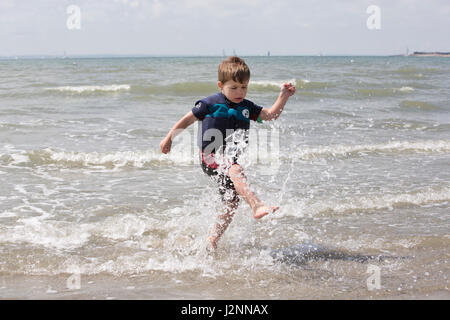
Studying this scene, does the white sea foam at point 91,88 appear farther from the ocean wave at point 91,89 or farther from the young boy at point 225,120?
the young boy at point 225,120

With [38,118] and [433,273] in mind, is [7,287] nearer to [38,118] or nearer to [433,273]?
[433,273]

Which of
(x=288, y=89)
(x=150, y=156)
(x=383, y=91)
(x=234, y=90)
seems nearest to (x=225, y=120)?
(x=234, y=90)

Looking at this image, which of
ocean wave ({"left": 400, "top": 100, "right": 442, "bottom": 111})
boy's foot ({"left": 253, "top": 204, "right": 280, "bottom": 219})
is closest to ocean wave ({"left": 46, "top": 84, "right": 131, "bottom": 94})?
ocean wave ({"left": 400, "top": 100, "right": 442, "bottom": 111})

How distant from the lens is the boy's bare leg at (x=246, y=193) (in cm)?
360

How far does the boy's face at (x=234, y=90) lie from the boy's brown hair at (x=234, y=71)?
0.12 feet

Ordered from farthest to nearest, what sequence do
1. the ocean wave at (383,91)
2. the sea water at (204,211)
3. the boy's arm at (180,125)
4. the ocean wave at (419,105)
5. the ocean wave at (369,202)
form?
the ocean wave at (383,91) < the ocean wave at (419,105) < the ocean wave at (369,202) < the boy's arm at (180,125) < the sea water at (204,211)

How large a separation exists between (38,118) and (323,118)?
23.2 ft

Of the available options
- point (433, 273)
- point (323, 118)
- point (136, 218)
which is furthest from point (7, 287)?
point (323, 118)

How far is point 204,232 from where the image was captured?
466cm

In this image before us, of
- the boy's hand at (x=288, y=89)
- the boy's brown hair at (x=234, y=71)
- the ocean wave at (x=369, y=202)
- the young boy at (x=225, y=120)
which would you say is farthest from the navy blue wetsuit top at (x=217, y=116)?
the ocean wave at (x=369, y=202)

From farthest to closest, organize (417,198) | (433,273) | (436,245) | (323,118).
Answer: (323,118)
(417,198)
(436,245)
(433,273)

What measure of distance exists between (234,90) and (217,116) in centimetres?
25

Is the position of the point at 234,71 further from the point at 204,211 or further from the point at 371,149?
the point at 371,149

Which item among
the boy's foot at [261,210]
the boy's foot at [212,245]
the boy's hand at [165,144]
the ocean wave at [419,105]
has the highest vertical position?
the boy's hand at [165,144]
